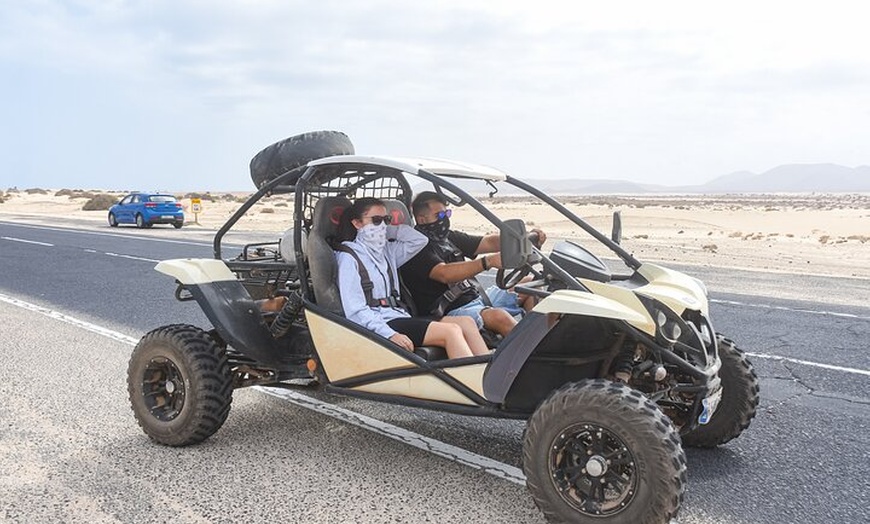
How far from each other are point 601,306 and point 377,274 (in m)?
1.60

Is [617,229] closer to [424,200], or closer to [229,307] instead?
[424,200]

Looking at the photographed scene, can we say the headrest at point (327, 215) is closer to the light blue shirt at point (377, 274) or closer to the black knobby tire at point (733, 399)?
the light blue shirt at point (377, 274)

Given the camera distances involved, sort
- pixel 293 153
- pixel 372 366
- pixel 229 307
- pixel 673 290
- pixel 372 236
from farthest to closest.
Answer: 1. pixel 293 153
2. pixel 229 307
3. pixel 372 236
4. pixel 372 366
5. pixel 673 290

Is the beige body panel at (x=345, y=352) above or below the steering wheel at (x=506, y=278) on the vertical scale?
below

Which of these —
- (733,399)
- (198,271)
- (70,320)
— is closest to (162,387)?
(198,271)

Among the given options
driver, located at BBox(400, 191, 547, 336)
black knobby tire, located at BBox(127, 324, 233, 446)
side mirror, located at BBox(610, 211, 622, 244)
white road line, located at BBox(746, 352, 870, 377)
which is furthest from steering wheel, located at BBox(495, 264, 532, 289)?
white road line, located at BBox(746, 352, 870, 377)

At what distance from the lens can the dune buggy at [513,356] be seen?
3.54 m

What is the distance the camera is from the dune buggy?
11.6 feet

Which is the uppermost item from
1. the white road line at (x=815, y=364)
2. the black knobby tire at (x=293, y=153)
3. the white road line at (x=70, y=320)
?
the black knobby tire at (x=293, y=153)

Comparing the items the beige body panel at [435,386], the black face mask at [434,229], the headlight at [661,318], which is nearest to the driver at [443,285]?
the black face mask at [434,229]

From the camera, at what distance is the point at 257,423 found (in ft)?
17.1

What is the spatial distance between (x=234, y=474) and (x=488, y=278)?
29.6 feet

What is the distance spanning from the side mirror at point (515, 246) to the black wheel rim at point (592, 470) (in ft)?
2.62

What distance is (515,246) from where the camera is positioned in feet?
12.3
